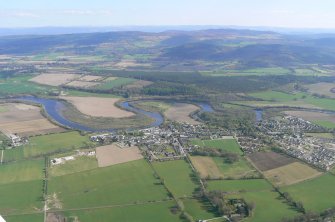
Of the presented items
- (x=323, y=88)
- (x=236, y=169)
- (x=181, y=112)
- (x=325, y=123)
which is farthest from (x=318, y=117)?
(x=236, y=169)

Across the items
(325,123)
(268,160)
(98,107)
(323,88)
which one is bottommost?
(323,88)

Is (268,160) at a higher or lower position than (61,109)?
higher

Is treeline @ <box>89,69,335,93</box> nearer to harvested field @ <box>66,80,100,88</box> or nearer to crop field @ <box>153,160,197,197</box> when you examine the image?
harvested field @ <box>66,80,100,88</box>

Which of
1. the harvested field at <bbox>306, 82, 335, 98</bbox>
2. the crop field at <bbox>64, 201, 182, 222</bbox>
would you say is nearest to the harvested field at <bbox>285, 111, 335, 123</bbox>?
the harvested field at <bbox>306, 82, 335, 98</bbox>

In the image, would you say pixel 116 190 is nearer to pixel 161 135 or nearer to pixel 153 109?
pixel 161 135

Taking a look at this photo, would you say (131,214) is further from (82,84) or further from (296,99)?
(82,84)

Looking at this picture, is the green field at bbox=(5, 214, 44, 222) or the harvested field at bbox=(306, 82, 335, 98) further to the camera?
the harvested field at bbox=(306, 82, 335, 98)
